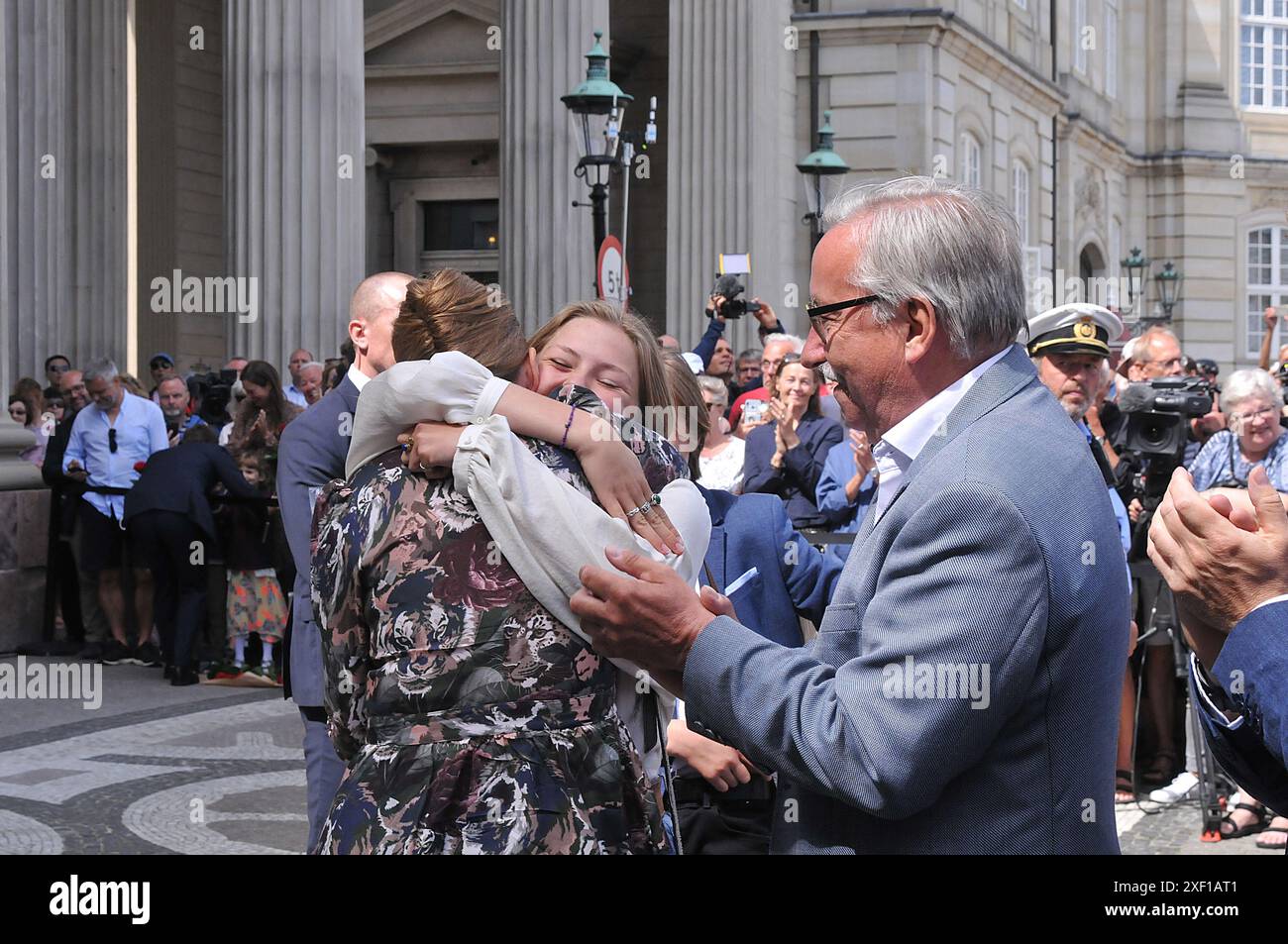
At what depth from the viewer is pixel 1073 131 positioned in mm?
36562

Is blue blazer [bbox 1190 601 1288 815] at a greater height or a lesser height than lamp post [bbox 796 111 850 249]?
lesser

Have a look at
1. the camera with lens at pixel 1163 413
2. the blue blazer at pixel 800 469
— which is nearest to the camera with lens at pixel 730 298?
the blue blazer at pixel 800 469

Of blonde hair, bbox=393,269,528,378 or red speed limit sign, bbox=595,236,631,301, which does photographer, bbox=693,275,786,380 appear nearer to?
red speed limit sign, bbox=595,236,631,301

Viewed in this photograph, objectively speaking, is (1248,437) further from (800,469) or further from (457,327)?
(457,327)

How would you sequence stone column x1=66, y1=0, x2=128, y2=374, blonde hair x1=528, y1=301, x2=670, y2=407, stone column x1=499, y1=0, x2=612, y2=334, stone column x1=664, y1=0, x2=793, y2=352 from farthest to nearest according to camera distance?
1. stone column x1=664, y1=0, x2=793, y2=352
2. stone column x1=66, y1=0, x2=128, y2=374
3. stone column x1=499, y1=0, x2=612, y2=334
4. blonde hair x1=528, y1=301, x2=670, y2=407

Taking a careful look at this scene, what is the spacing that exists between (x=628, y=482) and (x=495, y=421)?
244mm

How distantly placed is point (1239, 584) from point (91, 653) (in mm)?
11462

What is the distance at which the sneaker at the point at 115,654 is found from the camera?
12578 mm

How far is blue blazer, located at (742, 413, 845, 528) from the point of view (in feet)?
30.5

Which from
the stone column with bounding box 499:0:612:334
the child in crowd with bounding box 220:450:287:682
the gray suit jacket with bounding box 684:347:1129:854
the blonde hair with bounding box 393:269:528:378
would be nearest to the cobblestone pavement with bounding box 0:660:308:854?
the child in crowd with bounding box 220:450:287:682

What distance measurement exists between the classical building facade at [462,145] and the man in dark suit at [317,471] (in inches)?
300

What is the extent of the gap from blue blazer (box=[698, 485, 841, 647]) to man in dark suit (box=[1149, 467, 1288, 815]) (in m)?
2.22

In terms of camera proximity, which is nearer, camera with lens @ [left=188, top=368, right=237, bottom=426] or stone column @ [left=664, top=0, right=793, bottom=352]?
camera with lens @ [left=188, top=368, right=237, bottom=426]

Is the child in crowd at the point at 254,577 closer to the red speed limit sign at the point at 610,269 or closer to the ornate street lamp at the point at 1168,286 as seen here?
the red speed limit sign at the point at 610,269
